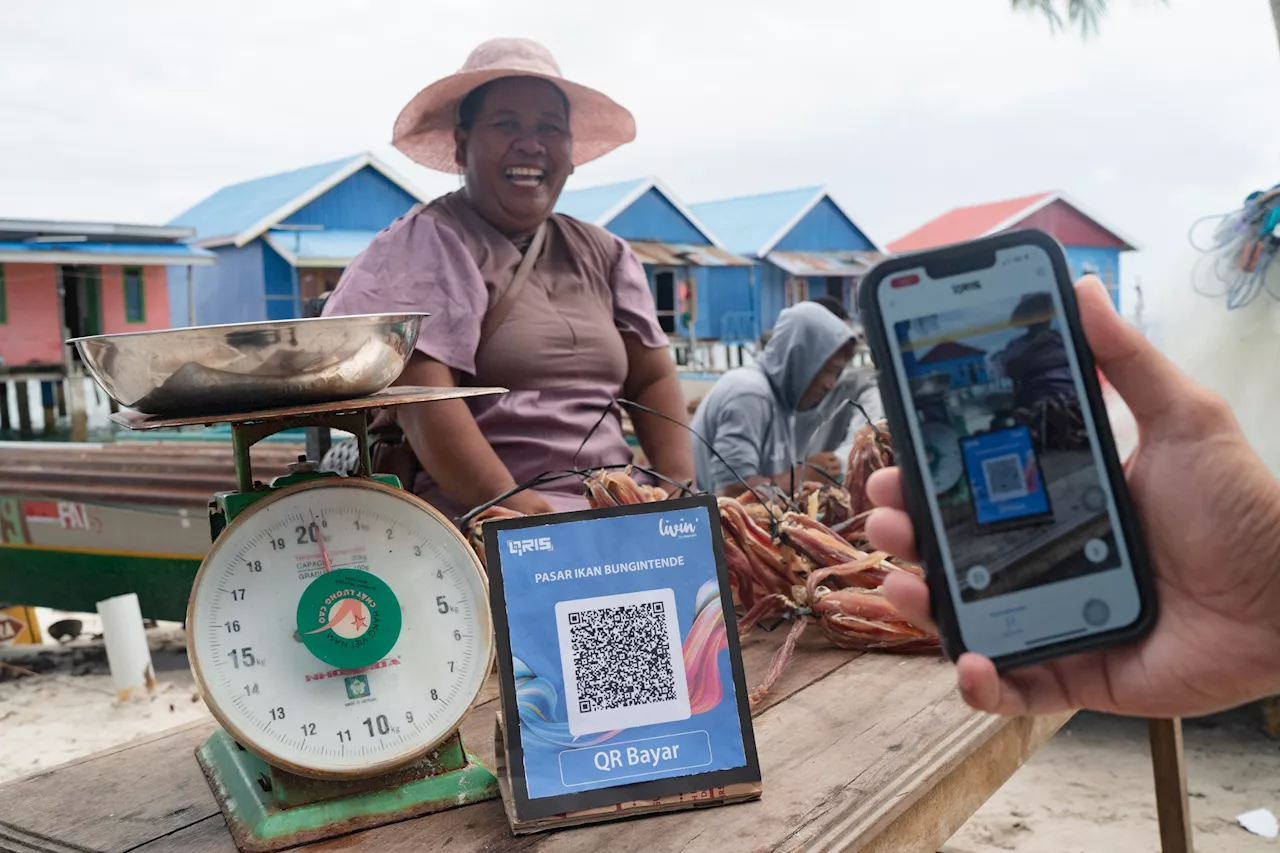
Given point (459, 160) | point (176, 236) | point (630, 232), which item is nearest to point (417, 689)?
point (459, 160)

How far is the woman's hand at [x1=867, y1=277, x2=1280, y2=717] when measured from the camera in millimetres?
778

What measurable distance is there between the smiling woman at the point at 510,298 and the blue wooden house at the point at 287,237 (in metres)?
13.3

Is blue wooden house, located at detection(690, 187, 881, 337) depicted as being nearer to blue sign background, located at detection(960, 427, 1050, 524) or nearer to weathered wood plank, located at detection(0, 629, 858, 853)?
weathered wood plank, located at detection(0, 629, 858, 853)

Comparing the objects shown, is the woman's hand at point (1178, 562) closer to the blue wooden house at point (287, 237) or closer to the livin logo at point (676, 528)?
the livin logo at point (676, 528)

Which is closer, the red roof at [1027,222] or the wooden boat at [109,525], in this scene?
the wooden boat at [109,525]

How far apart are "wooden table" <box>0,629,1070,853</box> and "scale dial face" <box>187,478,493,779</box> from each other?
10 centimetres

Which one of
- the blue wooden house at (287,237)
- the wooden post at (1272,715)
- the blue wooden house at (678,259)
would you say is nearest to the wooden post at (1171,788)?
the wooden post at (1272,715)

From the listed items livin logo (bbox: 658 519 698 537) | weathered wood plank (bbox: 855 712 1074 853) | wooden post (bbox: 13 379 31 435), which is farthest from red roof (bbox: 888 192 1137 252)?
livin logo (bbox: 658 519 698 537)

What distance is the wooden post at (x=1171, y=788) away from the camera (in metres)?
2.07

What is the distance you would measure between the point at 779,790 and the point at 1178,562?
44 centimetres

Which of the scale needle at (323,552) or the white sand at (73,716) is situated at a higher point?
the scale needle at (323,552)

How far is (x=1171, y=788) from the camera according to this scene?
6.81 ft

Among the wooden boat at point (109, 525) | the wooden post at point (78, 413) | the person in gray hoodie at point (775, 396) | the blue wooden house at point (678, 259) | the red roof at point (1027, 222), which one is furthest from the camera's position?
the red roof at point (1027, 222)

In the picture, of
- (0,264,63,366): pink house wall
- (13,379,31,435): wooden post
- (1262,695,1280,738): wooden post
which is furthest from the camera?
(13,379,31,435): wooden post
